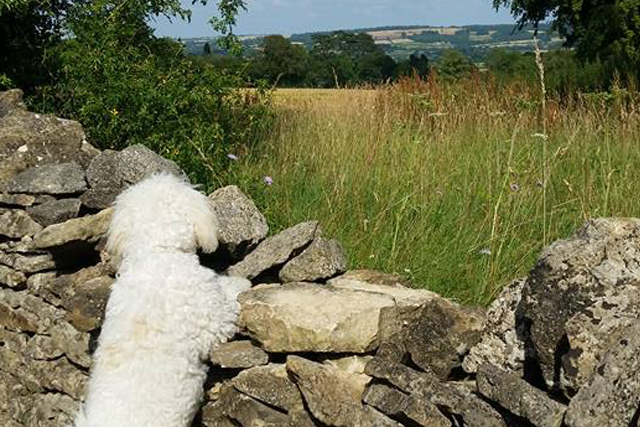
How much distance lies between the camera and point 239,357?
3932mm

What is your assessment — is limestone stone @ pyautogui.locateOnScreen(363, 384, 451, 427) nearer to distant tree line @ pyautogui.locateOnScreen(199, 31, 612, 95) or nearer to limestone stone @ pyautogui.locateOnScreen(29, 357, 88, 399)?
limestone stone @ pyautogui.locateOnScreen(29, 357, 88, 399)

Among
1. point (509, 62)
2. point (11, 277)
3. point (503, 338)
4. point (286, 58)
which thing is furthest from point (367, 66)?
point (503, 338)

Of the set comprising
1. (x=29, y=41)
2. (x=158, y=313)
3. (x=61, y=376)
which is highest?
(x=29, y=41)

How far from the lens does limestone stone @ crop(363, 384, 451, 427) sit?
11.1 feet

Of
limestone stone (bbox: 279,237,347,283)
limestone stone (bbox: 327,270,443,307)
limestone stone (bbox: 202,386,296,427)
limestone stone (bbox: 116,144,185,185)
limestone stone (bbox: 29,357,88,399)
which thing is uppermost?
limestone stone (bbox: 116,144,185,185)

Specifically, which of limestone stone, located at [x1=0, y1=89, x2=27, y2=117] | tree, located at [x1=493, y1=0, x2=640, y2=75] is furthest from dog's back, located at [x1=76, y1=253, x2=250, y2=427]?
tree, located at [x1=493, y1=0, x2=640, y2=75]

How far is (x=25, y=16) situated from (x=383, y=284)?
425cm

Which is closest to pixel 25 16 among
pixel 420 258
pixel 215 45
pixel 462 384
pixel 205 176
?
pixel 215 45

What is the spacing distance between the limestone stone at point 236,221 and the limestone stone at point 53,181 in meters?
0.79

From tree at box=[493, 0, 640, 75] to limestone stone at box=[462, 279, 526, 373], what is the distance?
10.6m

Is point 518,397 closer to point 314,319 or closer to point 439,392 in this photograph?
point 439,392

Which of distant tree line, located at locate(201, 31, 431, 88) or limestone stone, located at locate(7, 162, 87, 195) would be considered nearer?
limestone stone, located at locate(7, 162, 87, 195)

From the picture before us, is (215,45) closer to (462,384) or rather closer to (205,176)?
(205,176)

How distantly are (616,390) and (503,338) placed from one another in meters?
0.76
